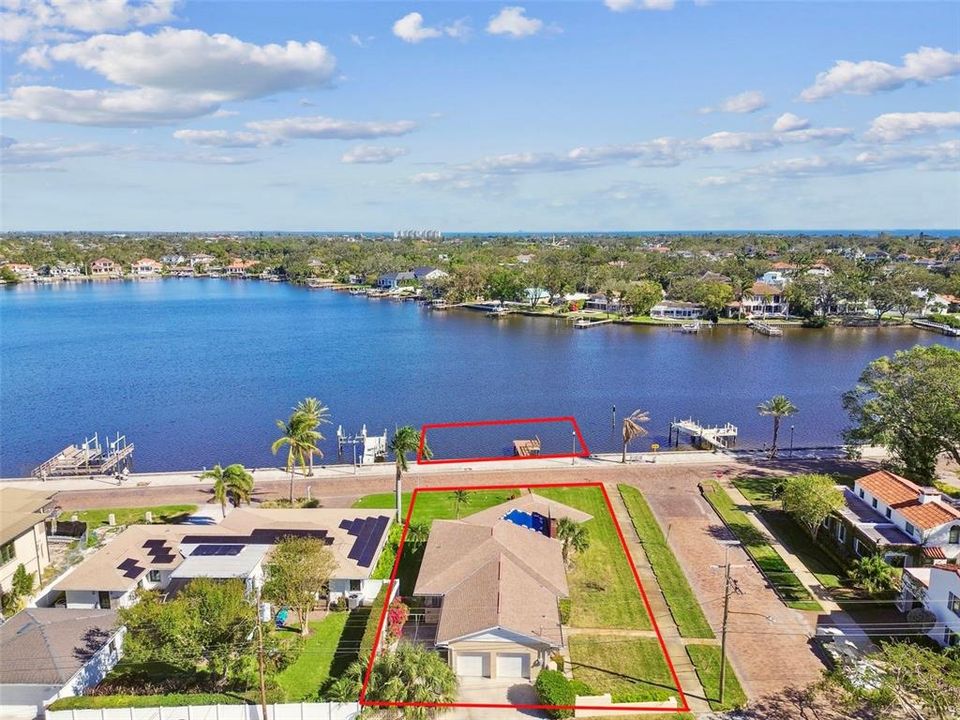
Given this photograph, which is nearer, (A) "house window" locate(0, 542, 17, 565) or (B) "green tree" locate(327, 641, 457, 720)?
(B) "green tree" locate(327, 641, 457, 720)

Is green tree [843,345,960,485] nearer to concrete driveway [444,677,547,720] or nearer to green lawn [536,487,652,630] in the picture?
green lawn [536,487,652,630]

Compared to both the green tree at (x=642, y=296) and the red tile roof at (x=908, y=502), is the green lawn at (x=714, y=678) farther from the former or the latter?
the green tree at (x=642, y=296)

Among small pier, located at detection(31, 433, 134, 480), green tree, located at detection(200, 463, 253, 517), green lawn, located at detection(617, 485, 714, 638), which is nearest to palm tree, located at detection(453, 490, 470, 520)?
green lawn, located at detection(617, 485, 714, 638)

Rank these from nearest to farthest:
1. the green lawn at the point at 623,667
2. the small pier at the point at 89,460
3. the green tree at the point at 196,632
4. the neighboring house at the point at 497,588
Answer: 1. the green tree at the point at 196,632
2. the green lawn at the point at 623,667
3. the neighboring house at the point at 497,588
4. the small pier at the point at 89,460

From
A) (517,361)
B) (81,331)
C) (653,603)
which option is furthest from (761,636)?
(81,331)

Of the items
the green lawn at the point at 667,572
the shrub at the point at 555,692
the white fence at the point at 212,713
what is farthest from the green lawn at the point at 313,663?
the green lawn at the point at 667,572

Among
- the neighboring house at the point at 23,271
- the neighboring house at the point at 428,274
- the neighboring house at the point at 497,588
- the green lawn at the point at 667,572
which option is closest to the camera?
the neighboring house at the point at 497,588
